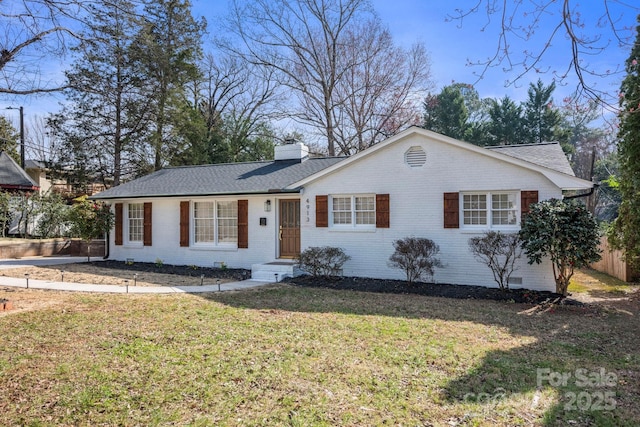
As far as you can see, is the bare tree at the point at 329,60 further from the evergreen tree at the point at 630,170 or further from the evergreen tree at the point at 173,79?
the evergreen tree at the point at 630,170

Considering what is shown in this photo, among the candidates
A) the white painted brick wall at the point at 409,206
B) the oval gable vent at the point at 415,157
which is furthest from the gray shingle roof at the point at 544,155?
the oval gable vent at the point at 415,157

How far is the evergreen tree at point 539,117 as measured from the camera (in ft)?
92.0

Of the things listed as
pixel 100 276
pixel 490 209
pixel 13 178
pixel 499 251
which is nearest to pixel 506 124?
pixel 490 209

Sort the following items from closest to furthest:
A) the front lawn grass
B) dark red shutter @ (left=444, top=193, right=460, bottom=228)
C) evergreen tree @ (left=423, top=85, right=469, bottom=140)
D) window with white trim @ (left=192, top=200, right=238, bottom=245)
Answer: the front lawn grass, dark red shutter @ (left=444, top=193, right=460, bottom=228), window with white trim @ (left=192, top=200, right=238, bottom=245), evergreen tree @ (left=423, top=85, right=469, bottom=140)

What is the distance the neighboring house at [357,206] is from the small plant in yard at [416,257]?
363 mm

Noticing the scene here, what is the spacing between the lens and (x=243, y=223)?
13195 millimetres

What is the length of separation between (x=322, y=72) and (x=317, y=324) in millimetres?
19804

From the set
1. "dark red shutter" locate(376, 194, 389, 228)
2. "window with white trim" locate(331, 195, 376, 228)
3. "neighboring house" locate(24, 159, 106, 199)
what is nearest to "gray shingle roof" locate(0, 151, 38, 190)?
"neighboring house" locate(24, 159, 106, 199)

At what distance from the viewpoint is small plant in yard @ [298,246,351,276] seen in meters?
11.2

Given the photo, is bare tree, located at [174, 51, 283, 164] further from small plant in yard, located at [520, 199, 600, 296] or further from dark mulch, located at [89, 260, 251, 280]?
small plant in yard, located at [520, 199, 600, 296]

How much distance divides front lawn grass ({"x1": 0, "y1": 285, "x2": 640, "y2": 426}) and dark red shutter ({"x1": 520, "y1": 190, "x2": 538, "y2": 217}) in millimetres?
2784

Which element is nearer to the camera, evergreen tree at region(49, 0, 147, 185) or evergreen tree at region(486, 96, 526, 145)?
evergreen tree at region(49, 0, 147, 185)

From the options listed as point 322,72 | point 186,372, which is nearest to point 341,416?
point 186,372

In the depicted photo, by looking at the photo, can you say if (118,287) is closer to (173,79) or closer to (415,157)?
(415,157)
